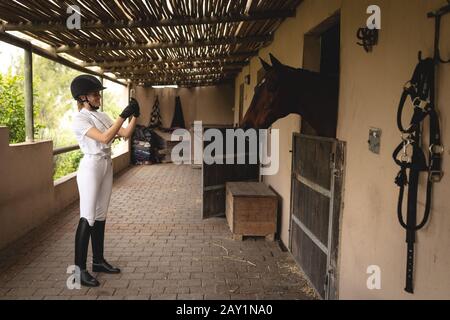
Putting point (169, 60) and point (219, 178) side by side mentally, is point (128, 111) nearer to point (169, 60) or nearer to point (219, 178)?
point (219, 178)

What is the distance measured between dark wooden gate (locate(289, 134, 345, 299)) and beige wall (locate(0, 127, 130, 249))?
338cm

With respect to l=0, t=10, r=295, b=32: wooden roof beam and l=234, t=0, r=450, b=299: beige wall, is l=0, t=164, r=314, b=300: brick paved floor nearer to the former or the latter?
l=234, t=0, r=450, b=299: beige wall

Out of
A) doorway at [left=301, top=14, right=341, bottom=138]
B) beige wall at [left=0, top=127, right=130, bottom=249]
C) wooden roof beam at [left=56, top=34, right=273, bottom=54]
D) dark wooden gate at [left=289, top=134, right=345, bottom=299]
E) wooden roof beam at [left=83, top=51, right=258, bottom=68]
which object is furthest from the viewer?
wooden roof beam at [left=83, top=51, right=258, bottom=68]

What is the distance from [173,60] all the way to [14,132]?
3.24 meters

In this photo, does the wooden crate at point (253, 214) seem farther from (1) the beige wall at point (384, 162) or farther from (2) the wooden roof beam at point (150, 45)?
(2) the wooden roof beam at point (150, 45)

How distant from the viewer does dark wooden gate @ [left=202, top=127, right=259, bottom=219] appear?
5.99m

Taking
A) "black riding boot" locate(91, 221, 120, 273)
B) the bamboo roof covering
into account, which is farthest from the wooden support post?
"black riding boot" locate(91, 221, 120, 273)

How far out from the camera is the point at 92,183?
3.49 metres

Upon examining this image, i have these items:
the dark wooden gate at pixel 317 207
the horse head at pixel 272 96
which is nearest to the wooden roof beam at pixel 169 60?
the dark wooden gate at pixel 317 207

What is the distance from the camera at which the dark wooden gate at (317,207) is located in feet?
10.1

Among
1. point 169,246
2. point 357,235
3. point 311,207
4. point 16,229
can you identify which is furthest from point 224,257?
point 16,229

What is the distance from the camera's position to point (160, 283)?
12.1ft

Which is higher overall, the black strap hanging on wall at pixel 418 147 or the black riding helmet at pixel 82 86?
the black riding helmet at pixel 82 86

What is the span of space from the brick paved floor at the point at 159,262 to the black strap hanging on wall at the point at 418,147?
71.6 inches
